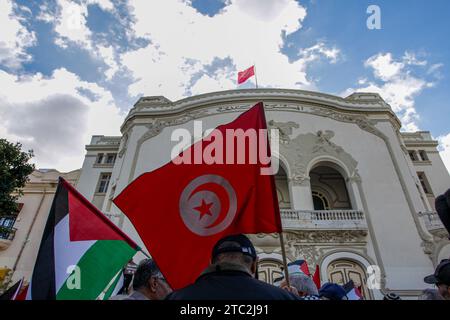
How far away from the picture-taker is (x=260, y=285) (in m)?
1.50

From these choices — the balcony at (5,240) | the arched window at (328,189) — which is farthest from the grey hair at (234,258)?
the balcony at (5,240)

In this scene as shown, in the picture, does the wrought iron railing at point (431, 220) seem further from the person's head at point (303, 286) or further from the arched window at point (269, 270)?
the person's head at point (303, 286)

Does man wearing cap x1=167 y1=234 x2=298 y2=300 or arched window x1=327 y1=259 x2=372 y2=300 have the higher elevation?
arched window x1=327 y1=259 x2=372 y2=300

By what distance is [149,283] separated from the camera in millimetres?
2473

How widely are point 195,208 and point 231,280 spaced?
5.47ft

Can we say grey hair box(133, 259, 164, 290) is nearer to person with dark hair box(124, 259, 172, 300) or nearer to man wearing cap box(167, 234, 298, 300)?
person with dark hair box(124, 259, 172, 300)

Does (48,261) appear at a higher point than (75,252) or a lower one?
lower

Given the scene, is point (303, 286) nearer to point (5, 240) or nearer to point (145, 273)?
point (145, 273)

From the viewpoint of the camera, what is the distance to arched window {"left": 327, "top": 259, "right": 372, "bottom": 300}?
34.4ft

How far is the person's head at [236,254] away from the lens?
1.78 meters

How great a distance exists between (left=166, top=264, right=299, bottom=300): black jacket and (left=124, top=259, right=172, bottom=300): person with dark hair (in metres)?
1.04

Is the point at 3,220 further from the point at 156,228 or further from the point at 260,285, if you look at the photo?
the point at 260,285

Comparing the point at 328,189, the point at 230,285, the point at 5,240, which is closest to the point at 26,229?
the point at 5,240

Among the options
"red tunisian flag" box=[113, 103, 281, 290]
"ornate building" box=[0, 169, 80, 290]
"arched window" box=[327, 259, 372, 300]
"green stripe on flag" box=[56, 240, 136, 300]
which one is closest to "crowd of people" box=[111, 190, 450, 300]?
"red tunisian flag" box=[113, 103, 281, 290]
